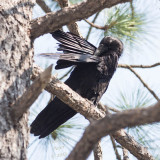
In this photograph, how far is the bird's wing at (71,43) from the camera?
258 centimetres

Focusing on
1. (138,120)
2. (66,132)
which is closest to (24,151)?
(138,120)

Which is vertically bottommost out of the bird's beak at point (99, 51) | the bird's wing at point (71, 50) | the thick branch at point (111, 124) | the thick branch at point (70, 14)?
the thick branch at point (111, 124)

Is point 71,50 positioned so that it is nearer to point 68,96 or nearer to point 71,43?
point 71,43

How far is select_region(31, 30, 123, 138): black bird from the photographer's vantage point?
2.70 metres

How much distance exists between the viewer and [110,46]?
10.7 feet

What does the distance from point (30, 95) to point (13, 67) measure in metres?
0.34

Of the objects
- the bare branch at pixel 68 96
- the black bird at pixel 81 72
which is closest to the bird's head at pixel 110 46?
the black bird at pixel 81 72

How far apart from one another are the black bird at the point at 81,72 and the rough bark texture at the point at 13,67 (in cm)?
72

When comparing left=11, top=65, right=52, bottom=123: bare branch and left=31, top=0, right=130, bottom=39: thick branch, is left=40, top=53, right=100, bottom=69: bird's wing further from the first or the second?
left=11, top=65, right=52, bottom=123: bare branch

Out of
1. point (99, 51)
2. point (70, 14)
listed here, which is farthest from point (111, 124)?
point (99, 51)

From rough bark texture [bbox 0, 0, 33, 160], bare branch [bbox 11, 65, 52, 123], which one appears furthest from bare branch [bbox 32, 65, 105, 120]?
bare branch [bbox 11, 65, 52, 123]

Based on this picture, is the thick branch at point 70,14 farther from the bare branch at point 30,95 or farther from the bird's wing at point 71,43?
the bird's wing at point 71,43

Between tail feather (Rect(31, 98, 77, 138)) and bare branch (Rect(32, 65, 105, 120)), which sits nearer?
bare branch (Rect(32, 65, 105, 120))

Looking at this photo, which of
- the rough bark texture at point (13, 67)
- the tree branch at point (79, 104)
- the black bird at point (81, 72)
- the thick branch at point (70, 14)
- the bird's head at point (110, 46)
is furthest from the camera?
the bird's head at point (110, 46)
